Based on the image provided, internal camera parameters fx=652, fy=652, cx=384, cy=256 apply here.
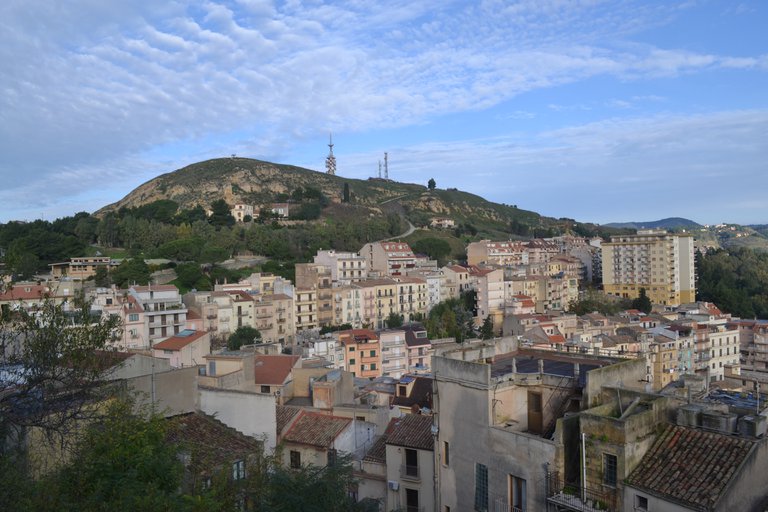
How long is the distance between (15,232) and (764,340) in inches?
3206

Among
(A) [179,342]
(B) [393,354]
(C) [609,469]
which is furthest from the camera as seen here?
(B) [393,354]

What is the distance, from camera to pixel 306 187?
142 metres

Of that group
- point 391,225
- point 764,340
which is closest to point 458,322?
point 764,340

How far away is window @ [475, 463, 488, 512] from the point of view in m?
13.3

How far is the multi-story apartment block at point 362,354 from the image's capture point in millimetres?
50562

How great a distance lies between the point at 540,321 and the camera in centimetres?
5978

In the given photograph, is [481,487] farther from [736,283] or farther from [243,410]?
[736,283]

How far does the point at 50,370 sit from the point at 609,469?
31.4 ft

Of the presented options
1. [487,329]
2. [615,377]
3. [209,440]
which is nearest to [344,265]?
[487,329]

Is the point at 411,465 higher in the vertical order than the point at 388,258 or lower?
lower

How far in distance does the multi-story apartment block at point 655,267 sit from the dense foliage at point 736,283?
3907mm

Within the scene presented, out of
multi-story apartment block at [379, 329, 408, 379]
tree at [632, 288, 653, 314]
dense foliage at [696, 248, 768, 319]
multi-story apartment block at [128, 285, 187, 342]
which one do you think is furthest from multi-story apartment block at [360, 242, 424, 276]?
dense foliage at [696, 248, 768, 319]

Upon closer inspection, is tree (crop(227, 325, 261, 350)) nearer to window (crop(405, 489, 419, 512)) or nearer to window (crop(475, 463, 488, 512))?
window (crop(405, 489, 419, 512))

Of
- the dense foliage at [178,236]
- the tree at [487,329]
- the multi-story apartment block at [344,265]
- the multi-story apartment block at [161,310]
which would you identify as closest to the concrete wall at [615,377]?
the multi-story apartment block at [161,310]
